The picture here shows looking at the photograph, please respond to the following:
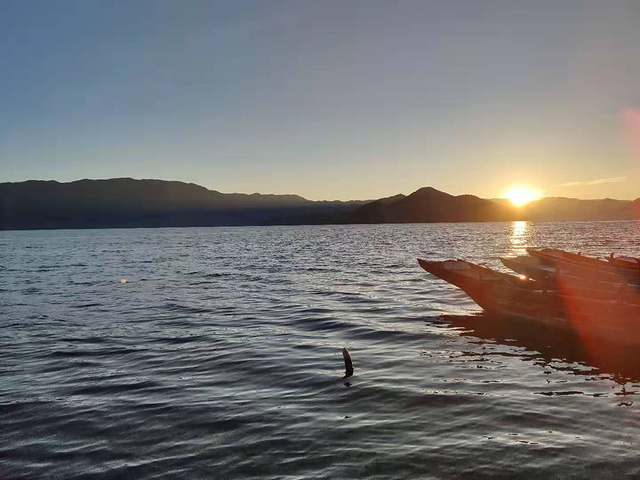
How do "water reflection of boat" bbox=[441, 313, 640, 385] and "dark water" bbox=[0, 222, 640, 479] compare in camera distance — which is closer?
"dark water" bbox=[0, 222, 640, 479]

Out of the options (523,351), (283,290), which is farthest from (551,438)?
(283,290)

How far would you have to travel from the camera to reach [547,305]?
20.4 metres

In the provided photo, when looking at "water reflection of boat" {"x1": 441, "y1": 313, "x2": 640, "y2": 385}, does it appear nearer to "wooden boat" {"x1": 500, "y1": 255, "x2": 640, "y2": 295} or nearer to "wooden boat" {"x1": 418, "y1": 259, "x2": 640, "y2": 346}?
"wooden boat" {"x1": 418, "y1": 259, "x2": 640, "y2": 346}

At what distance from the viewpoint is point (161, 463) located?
8.88m

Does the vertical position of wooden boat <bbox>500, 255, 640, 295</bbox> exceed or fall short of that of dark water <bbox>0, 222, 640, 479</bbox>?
it exceeds it

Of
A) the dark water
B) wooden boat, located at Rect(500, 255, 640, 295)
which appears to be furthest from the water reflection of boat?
wooden boat, located at Rect(500, 255, 640, 295)

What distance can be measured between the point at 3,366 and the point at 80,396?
4921mm

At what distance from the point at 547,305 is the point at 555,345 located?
2.22 meters

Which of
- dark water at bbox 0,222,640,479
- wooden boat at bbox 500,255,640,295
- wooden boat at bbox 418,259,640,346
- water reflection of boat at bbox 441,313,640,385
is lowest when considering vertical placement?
water reflection of boat at bbox 441,313,640,385

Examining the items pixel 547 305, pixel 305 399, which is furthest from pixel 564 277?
pixel 305 399

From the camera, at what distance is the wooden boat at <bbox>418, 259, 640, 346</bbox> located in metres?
17.7

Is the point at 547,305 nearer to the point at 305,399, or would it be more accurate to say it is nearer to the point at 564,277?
the point at 564,277

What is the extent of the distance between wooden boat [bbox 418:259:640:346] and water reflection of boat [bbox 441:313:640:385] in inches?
15.3

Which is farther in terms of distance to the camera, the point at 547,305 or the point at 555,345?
the point at 547,305
